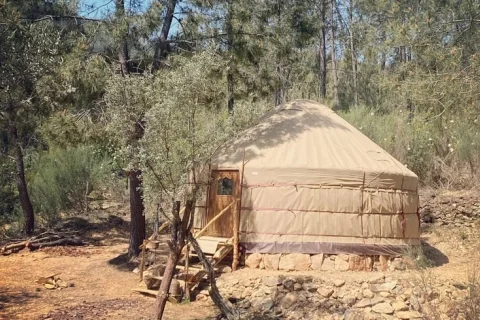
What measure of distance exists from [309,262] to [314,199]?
3.36ft

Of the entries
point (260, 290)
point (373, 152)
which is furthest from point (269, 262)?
point (373, 152)

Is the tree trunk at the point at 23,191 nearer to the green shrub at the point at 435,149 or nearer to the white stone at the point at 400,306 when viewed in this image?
the white stone at the point at 400,306

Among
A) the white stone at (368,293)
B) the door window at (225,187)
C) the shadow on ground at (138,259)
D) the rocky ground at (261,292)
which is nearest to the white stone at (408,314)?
the rocky ground at (261,292)

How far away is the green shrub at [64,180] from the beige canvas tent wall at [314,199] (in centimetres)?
592

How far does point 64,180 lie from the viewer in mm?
13969

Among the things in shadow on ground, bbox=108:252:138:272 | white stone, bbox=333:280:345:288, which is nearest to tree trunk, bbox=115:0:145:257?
shadow on ground, bbox=108:252:138:272

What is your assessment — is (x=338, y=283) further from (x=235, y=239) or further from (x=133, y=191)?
(x=133, y=191)

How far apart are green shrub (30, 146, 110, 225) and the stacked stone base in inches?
272

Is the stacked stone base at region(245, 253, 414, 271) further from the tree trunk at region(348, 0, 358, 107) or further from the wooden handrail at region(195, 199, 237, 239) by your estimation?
the tree trunk at region(348, 0, 358, 107)

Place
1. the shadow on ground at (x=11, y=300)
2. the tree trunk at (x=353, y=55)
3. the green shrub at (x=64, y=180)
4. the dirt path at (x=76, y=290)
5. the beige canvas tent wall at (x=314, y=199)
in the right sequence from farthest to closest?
1. the tree trunk at (x=353, y=55)
2. the green shrub at (x=64, y=180)
3. the beige canvas tent wall at (x=314, y=199)
4. the dirt path at (x=76, y=290)
5. the shadow on ground at (x=11, y=300)

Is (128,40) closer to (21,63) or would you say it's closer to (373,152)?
(21,63)

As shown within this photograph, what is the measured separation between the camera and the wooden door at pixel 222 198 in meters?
9.20

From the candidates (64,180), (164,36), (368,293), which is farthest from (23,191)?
(368,293)

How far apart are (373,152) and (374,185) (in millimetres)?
904
